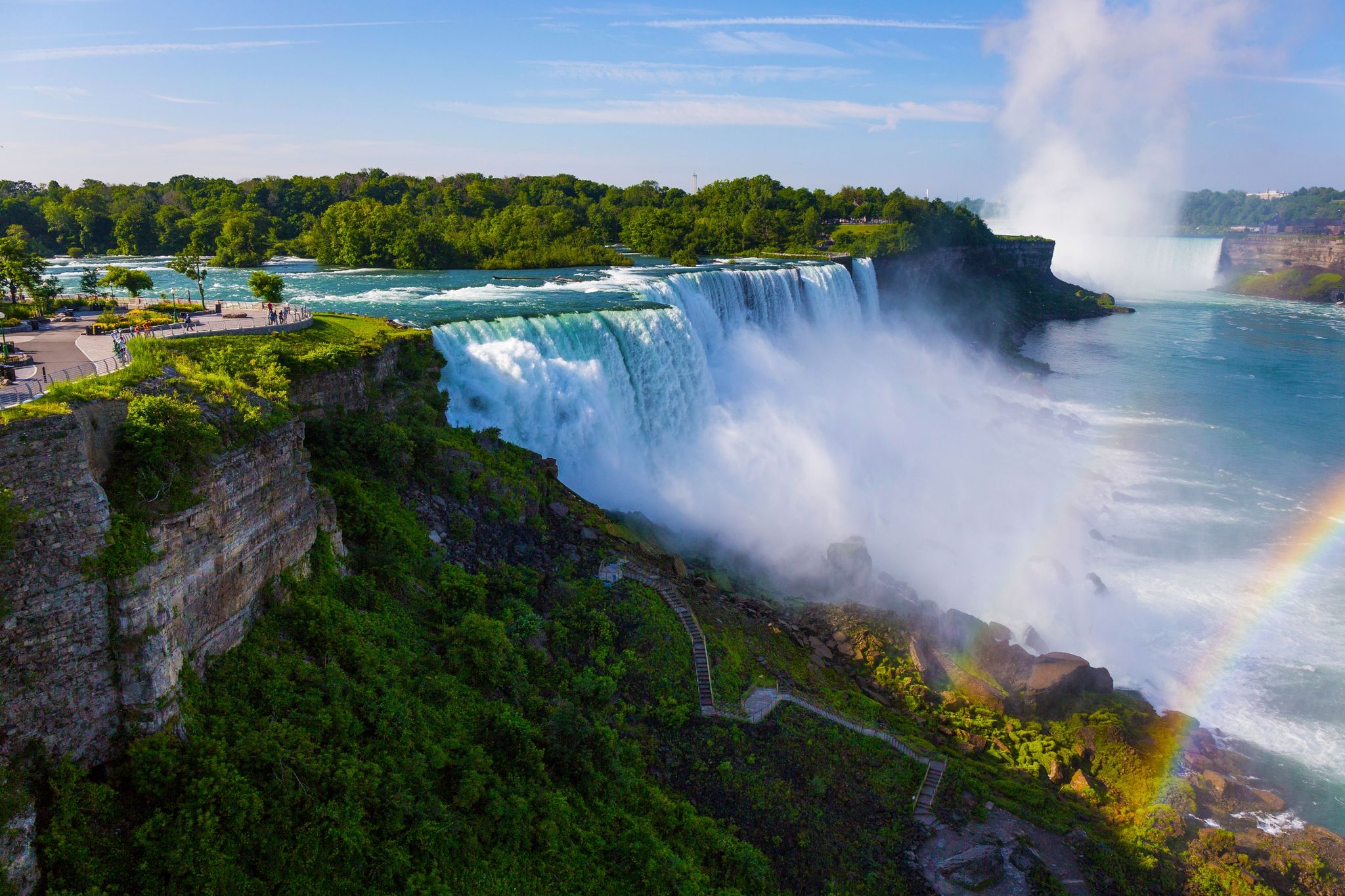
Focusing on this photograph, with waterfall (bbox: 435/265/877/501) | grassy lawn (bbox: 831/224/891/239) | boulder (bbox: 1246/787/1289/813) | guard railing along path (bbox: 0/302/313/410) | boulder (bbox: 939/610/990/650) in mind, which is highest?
grassy lawn (bbox: 831/224/891/239)

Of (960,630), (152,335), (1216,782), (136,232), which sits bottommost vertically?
(1216,782)

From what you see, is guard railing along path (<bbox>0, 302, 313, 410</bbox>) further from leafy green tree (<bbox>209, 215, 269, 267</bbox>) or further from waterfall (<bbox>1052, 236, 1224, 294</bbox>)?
waterfall (<bbox>1052, 236, 1224, 294</bbox>)

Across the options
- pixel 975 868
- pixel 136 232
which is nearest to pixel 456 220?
pixel 136 232

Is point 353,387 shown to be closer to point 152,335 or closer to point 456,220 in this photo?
point 152,335

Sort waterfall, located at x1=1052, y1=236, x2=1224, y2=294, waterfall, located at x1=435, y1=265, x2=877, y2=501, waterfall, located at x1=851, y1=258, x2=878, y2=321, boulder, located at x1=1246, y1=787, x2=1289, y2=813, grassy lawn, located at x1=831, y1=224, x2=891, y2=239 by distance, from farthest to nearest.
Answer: waterfall, located at x1=1052, y1=236, x2=1224, y2=294 < grassy lawn, located at x1=831, y1=224, x2=891, y2=239 < waterfall, located at x1=851, y1=258, x2=878, y2=321 < waterfall, located at x1=435, y1=265, x2=877, y2=501 < boulder, located at x1=1246, y1=787, x2=1289, y2=813

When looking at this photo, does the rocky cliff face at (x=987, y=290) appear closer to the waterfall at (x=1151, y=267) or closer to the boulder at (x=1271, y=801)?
the waterfall at (x=1151, y=267)

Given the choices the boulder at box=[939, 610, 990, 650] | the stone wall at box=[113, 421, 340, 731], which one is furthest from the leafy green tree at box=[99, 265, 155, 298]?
the boulder at box=[939, 610, 990, 650]

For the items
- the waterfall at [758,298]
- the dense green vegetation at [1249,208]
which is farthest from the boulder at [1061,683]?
the dense green vegetation at [1249,208]
